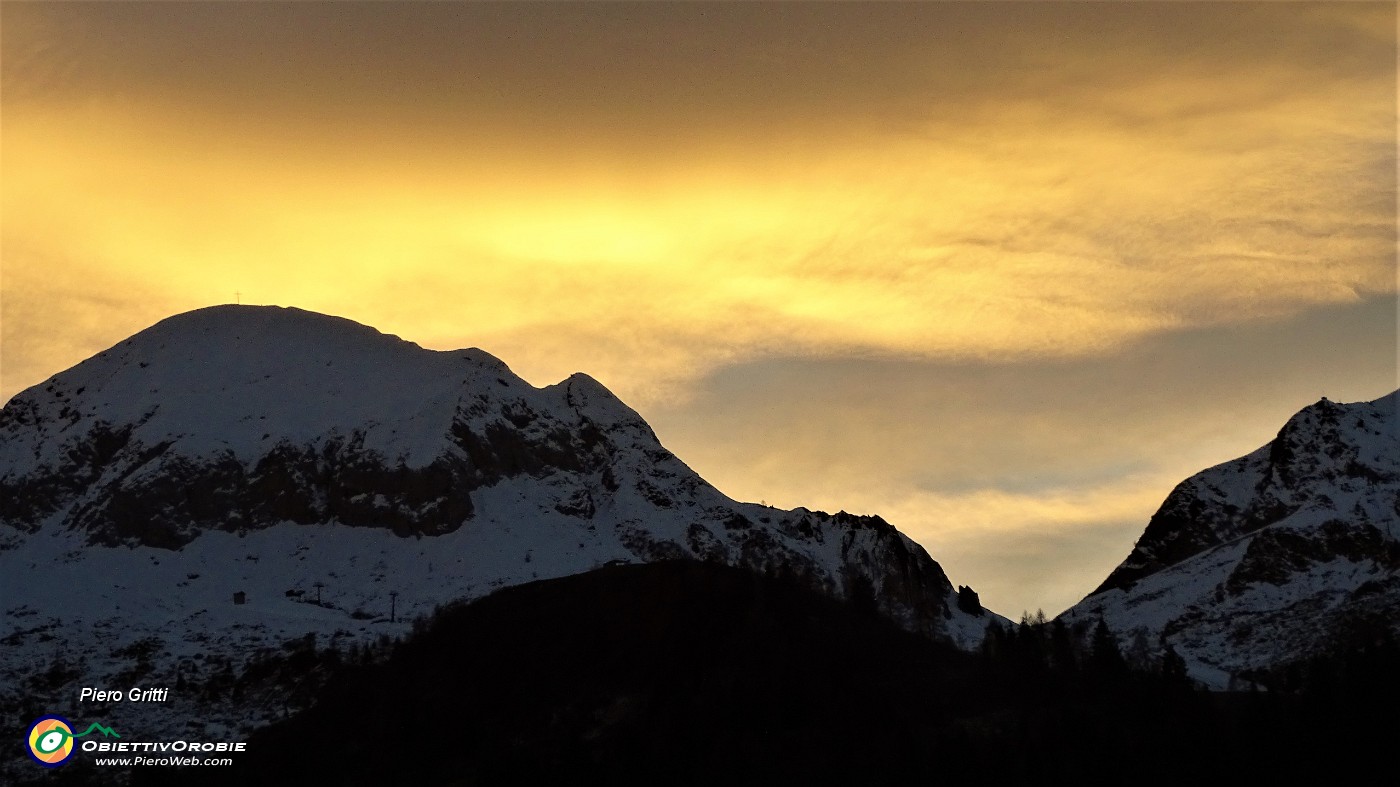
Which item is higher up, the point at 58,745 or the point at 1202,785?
the point at 58,745

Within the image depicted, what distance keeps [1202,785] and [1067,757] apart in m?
13.3

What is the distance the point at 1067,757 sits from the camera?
19838 cm

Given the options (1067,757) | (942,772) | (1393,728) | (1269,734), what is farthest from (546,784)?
(1393,728)

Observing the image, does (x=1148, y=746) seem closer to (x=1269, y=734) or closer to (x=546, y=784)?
(x=1269, y=734)

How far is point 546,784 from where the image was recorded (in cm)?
19988

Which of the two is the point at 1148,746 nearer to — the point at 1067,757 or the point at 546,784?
the point at 1067,757

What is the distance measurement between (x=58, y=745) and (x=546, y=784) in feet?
156

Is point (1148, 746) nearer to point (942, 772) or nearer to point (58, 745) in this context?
point (942, 772)

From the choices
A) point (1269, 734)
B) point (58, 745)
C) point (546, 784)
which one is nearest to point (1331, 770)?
point (1269, 734)

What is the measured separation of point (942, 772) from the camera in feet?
644

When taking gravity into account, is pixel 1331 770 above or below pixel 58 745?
below

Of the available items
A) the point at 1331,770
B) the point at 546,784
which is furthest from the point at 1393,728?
the point at 546,784

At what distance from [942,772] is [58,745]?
85.6 metres

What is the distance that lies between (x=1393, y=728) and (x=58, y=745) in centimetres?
12913
